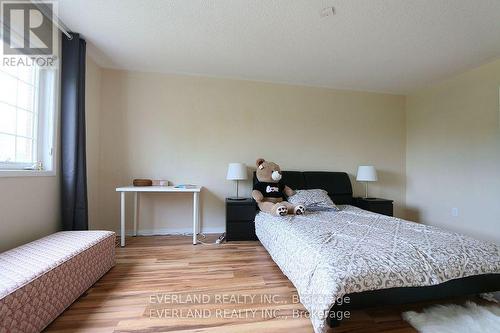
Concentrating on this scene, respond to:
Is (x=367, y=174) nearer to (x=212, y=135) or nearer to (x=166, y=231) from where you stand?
(x=212, y=135)

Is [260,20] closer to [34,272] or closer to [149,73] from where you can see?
[149,73]

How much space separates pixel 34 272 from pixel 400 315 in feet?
7.39

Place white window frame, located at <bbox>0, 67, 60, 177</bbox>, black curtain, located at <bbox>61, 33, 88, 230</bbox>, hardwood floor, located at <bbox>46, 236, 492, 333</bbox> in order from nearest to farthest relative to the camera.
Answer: hardwood floor, located at <bbox>46, 236, 492, 333</bbox>
white window frame, located at <bbox>0, 67, 60, 177</bbox>
black curtain, located at <bbox>61, 33, 88, 230</bbox>

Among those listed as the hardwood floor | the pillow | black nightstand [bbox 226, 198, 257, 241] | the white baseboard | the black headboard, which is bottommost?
the hardwood floor

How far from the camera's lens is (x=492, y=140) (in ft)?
9.18

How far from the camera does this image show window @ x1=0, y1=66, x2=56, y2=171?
1.79 meters

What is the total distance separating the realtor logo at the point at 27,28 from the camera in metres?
1.71

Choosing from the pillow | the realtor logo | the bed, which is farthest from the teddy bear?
the realtor logo

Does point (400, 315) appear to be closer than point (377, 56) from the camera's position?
Yes

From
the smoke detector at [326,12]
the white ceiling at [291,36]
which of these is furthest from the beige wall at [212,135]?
the smoke detector at [326,12]

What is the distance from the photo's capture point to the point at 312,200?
2941 mm

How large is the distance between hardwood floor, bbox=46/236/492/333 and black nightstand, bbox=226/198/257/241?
22.1 inches

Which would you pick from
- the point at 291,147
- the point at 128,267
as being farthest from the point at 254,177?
the point at 128,267

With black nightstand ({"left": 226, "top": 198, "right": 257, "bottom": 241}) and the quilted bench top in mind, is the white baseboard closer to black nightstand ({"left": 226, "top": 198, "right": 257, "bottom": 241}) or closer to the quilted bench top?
black nightstand ({"left": 226, "top": 198, "right": 257, "bottom": 241})
